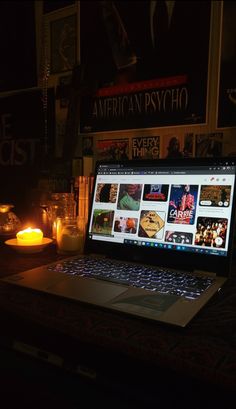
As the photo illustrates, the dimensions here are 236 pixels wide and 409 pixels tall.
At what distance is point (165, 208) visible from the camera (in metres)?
0.80

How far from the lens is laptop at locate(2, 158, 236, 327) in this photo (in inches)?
22.9

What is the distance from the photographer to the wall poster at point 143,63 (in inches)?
40.0

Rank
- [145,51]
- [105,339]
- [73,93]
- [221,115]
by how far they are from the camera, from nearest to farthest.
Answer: [105,339]
[221,115]
[145,51]
[73,93]

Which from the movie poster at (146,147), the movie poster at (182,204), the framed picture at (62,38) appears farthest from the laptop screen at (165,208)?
the framed picture at (62,38)

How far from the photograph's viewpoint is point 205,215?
737 millimetres

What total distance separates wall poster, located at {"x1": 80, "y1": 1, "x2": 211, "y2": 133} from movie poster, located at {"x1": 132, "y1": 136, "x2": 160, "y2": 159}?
46mm

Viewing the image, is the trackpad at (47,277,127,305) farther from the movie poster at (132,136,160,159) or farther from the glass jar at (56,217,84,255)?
the movie poster at (132,136,160,159)

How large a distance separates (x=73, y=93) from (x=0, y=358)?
0.94 metres

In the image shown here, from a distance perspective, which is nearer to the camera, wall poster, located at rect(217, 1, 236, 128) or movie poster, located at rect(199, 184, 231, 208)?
movie poster, located at rect(199, 184, 231, 208)

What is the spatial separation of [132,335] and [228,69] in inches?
33.0

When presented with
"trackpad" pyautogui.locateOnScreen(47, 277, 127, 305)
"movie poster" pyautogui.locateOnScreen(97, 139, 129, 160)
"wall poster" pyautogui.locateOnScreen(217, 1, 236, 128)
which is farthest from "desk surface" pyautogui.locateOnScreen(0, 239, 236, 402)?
"movie poster" pyautogui.locateOnScreen(97, 139, 129, 160)

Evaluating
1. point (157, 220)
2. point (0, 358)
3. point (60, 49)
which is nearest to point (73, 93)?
point (60, 49)

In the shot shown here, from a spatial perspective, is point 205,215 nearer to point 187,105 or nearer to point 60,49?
point 187,105

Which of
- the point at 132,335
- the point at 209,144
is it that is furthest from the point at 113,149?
the point at 132,335
